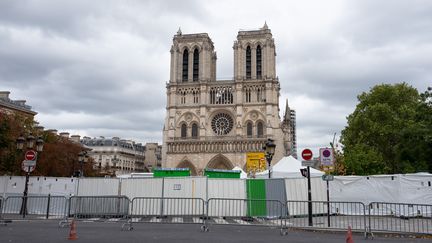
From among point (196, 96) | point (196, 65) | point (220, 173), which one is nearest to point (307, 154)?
point (220, 173)

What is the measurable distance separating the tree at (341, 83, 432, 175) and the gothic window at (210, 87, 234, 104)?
23.6 m

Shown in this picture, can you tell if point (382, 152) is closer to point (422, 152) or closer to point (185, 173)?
point (422, 152)

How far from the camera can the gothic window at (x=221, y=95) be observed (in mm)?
61219

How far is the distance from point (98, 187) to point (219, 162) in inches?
1619

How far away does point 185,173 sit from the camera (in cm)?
2161

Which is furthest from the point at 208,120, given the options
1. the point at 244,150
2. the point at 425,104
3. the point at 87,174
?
the point at 425,104

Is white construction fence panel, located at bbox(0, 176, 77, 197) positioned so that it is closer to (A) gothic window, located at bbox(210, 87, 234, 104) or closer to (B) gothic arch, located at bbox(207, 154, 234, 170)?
(B) gothic arch, located at bbox(207, 154, 234, 170)

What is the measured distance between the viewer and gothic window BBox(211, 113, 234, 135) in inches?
2369

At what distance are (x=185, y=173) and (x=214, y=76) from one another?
1869 inches

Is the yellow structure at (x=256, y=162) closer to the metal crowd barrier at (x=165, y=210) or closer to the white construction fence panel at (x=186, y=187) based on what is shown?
the white construction fence panel at (x=186, y=187)

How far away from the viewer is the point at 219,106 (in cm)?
Answer: 6066

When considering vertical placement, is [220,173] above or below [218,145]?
below

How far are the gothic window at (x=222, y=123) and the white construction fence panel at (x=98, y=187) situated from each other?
138 ft

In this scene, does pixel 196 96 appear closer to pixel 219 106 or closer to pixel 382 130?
pixel 219 106
